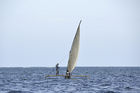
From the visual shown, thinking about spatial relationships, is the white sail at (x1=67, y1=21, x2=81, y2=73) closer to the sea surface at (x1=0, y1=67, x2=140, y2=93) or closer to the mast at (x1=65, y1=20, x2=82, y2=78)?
the mast at (x1=65, y1=20, x2=82, y2=78)

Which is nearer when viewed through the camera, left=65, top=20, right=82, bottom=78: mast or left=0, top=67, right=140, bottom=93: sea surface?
left=0, top=67, right=140, bottom=93: sea surface

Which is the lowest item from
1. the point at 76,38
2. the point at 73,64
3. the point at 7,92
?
the point at 7,92

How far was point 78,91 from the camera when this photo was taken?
46.8 m

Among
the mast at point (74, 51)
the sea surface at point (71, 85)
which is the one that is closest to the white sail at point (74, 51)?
the mast at point (74, 51)

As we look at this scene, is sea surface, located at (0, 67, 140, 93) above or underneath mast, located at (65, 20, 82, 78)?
underneath

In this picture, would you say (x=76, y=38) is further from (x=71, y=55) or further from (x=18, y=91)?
(x=18, y=91)

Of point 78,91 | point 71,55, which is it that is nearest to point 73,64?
point 71,55

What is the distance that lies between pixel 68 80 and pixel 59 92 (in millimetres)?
18776

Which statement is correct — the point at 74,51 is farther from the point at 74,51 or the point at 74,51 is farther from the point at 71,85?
the point at 71,85

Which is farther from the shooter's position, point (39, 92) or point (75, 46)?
point (75, 46)

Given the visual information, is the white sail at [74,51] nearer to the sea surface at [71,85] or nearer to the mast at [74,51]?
the mast at [74,51]

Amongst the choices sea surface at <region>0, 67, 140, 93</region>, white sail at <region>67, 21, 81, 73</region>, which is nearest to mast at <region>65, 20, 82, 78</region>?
white sail at <region>67, 21, 81, 73</region>

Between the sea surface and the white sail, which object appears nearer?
the sea surface

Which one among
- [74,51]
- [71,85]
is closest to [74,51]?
[74,51]
